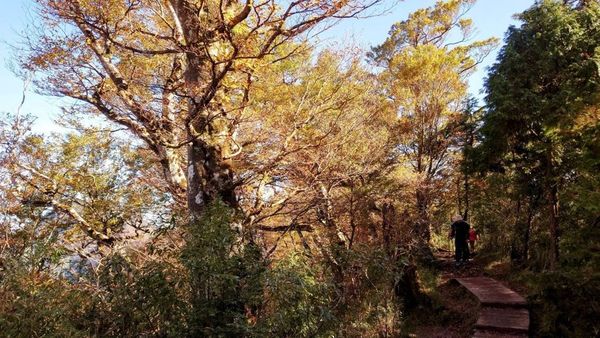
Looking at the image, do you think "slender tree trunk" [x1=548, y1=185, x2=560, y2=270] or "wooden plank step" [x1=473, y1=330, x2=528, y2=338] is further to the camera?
"slender tree trunk" [x1=548, y1=185, x2=560, y2=270]

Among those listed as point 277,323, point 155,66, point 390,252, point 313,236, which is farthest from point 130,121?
point 390,252

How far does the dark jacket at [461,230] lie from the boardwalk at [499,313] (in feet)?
8.62

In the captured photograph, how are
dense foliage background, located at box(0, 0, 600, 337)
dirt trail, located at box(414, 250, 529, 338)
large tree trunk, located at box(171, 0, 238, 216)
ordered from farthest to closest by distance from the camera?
dirt trail, located at box(414, 250, 529, 338)
large tree trunk, located at box(171, 0, 238, 216)
dense foliage background, located at box(0, 0, 600, 337)

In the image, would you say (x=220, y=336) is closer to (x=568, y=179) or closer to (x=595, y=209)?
(x=595, y=209)

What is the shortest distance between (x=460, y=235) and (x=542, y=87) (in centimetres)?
475

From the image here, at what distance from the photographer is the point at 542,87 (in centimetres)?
925

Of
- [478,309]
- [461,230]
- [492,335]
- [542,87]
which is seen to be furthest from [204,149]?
[461,230]

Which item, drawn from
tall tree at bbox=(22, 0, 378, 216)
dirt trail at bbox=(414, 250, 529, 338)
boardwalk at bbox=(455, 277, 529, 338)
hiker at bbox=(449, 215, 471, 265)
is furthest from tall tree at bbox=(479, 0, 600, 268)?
tall tree at bbox=(22, 0, 378, 216)

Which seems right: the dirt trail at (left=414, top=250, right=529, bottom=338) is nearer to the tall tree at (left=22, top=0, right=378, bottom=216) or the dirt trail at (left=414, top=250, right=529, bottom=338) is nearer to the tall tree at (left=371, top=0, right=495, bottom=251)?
the tall tree at (left=371, top=0, right=495, bottom=251)

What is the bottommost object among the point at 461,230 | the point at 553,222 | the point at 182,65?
the point at 461,230

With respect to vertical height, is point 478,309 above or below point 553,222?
below

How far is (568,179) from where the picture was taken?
347 inches

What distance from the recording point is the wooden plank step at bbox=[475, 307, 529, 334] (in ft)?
19.8

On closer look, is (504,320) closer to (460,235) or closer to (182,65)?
(460,235)
